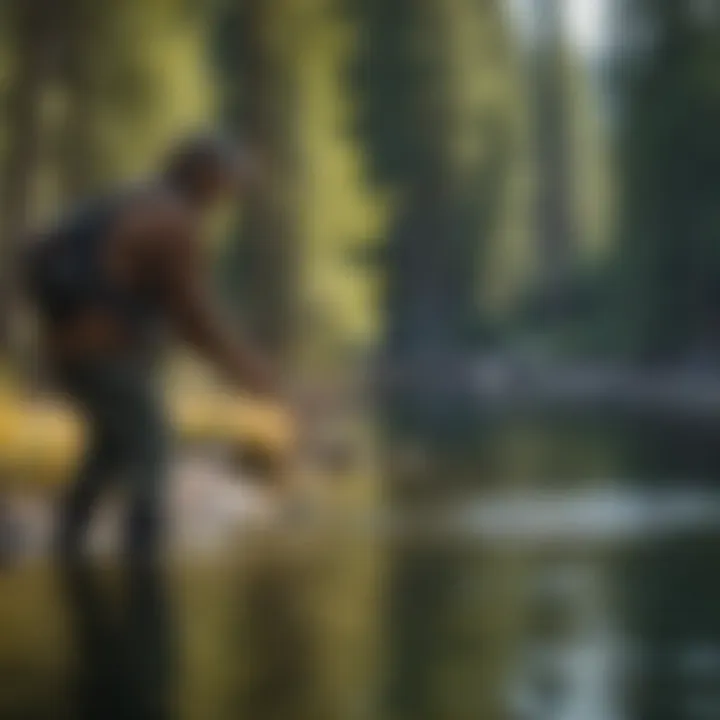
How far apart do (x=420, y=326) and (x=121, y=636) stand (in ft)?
1.38

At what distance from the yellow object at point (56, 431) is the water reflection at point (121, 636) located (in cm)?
10

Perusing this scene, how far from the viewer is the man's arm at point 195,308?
5.81 ft

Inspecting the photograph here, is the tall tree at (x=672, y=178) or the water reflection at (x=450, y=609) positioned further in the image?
the tall tree at (x=672, y=178)

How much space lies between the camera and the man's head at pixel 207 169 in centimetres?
177

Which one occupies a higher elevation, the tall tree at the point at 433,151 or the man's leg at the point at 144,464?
the tall tree at the point at 433,151

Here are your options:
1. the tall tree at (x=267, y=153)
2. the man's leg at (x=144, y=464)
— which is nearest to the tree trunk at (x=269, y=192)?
the tall tree at (x=267, y=153)

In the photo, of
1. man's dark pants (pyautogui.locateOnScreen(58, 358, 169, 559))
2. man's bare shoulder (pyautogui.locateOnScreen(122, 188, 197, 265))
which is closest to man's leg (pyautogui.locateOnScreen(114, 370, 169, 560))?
man's dark pants (pyautogui.locateOnScreen(58, 358, 169, 559))

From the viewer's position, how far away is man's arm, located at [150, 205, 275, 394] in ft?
5.81

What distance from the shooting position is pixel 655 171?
1819 mm

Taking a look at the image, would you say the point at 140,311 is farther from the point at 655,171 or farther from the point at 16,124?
the point at 655,171

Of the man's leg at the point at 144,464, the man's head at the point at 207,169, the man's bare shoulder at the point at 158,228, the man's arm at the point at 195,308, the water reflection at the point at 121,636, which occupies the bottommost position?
the water reflection at the point at 121,636

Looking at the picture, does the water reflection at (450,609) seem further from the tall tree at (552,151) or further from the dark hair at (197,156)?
the dark hair at (197,156)

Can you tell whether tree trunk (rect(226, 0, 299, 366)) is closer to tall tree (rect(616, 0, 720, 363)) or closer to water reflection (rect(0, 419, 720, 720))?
water reflection (rect(0, 419, 720, 720))

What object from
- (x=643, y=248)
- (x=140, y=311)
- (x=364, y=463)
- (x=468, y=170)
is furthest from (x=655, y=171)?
(x=140, y=311)
